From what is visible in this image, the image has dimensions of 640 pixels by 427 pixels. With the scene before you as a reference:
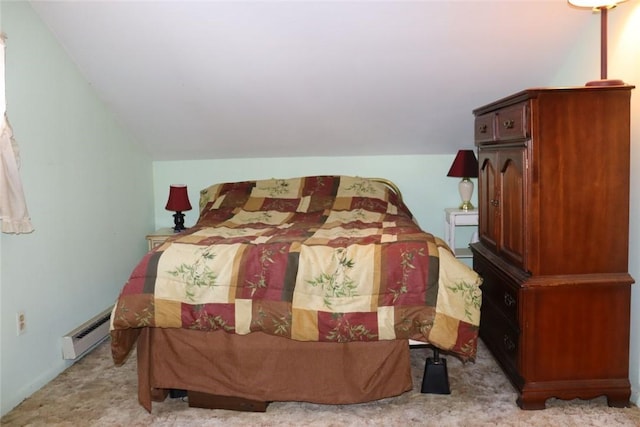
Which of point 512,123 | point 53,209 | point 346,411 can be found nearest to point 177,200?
point 53,209

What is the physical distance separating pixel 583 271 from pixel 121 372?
2.38 metres

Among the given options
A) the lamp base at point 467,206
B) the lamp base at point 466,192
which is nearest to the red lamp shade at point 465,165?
the lamp base at point 466,192

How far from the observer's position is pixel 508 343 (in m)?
2.54

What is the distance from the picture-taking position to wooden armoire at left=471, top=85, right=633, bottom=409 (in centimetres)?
224

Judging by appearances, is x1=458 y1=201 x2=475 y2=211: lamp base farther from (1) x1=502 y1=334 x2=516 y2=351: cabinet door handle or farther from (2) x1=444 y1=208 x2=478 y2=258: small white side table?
(1) x1=502 y1=334 x2=516 y2=351: cabinet door handle

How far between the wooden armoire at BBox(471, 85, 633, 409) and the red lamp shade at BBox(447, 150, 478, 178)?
154cm

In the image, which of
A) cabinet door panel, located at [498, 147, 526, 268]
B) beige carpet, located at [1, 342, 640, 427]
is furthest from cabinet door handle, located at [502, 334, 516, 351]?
cabinet door panel, located at [498, 147, 526, 268]

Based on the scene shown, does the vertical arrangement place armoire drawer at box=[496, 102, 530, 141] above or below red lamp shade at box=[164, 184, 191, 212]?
above

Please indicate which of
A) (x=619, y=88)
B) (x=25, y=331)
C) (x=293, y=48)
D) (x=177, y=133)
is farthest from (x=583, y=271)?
(x=177, y=133)

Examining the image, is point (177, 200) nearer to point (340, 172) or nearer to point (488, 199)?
point (340, 172)

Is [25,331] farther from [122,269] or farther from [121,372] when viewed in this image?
[122,269]

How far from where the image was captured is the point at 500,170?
2.62 meters

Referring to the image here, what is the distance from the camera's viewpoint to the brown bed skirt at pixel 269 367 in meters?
2.41

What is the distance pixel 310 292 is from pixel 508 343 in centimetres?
99
